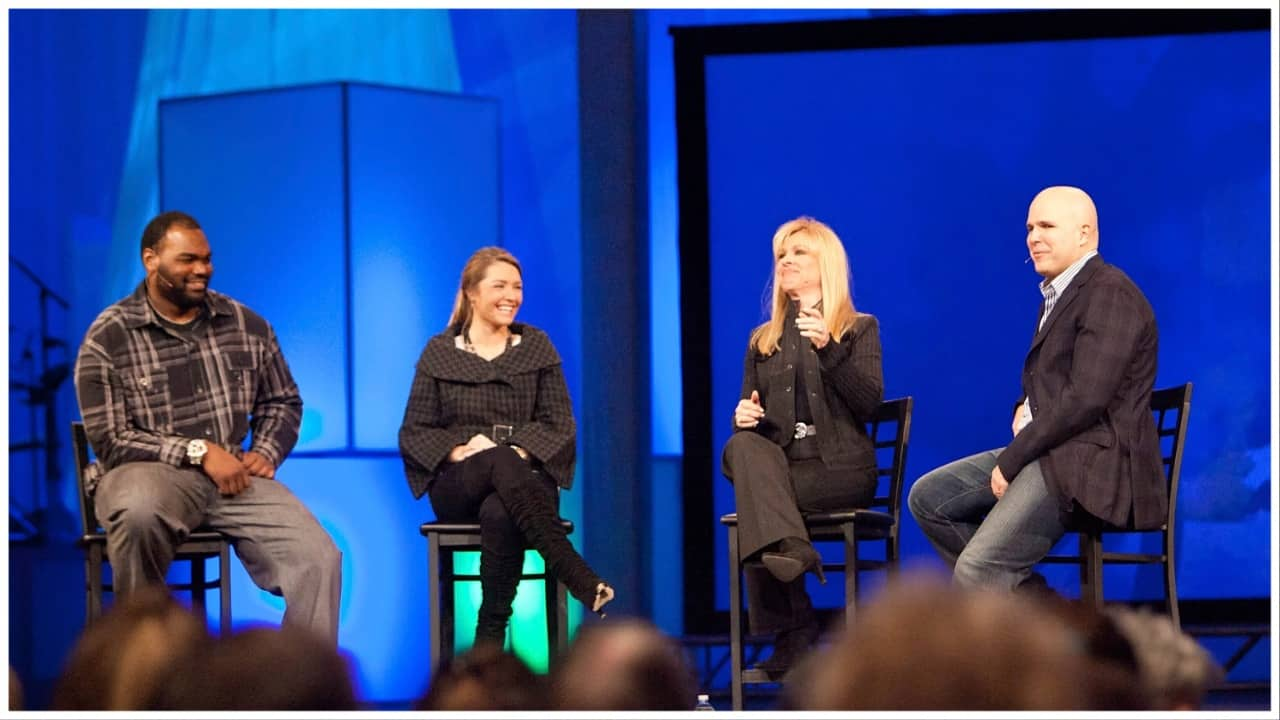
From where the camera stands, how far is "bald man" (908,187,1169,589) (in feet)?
11.0

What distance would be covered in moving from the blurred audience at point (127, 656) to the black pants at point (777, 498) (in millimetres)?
2268

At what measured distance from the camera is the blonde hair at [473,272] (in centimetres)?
422

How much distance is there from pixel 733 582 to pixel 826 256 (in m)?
0.95

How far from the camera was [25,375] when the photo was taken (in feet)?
18.1

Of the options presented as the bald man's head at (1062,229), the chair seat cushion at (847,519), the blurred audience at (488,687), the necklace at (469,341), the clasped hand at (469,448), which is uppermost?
the bald man's head at (1062,229)

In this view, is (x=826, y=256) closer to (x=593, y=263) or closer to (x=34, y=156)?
(x=593, y=263)

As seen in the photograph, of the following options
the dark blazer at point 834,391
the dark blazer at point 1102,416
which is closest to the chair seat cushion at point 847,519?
the dark blazer at point 834,391

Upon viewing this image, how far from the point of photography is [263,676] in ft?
4.66

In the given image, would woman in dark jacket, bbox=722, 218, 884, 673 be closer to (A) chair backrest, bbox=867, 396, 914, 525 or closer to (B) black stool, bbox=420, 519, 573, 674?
(A) chair backrest, bbox=867, 396, 914, 525

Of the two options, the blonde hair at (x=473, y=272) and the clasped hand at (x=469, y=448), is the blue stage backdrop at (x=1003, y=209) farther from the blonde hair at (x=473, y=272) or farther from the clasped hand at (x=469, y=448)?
the clasped hand at (x=469, y=448)

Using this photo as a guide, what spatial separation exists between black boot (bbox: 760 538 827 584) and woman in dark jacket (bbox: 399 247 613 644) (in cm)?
46

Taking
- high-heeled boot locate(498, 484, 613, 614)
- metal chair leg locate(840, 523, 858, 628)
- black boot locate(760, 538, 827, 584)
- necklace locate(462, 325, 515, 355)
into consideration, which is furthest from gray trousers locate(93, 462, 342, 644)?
metal chair leg locate(840, 523, 858, 628)

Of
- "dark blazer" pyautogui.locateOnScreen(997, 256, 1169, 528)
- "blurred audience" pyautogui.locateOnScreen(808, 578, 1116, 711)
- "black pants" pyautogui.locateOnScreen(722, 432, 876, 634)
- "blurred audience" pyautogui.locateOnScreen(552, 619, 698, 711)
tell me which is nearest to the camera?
"blurred audience" pyautogui.locateOnScreen(808, 578, 1116, 711)

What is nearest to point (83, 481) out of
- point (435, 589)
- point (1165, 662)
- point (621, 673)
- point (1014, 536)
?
point (435, 589)
